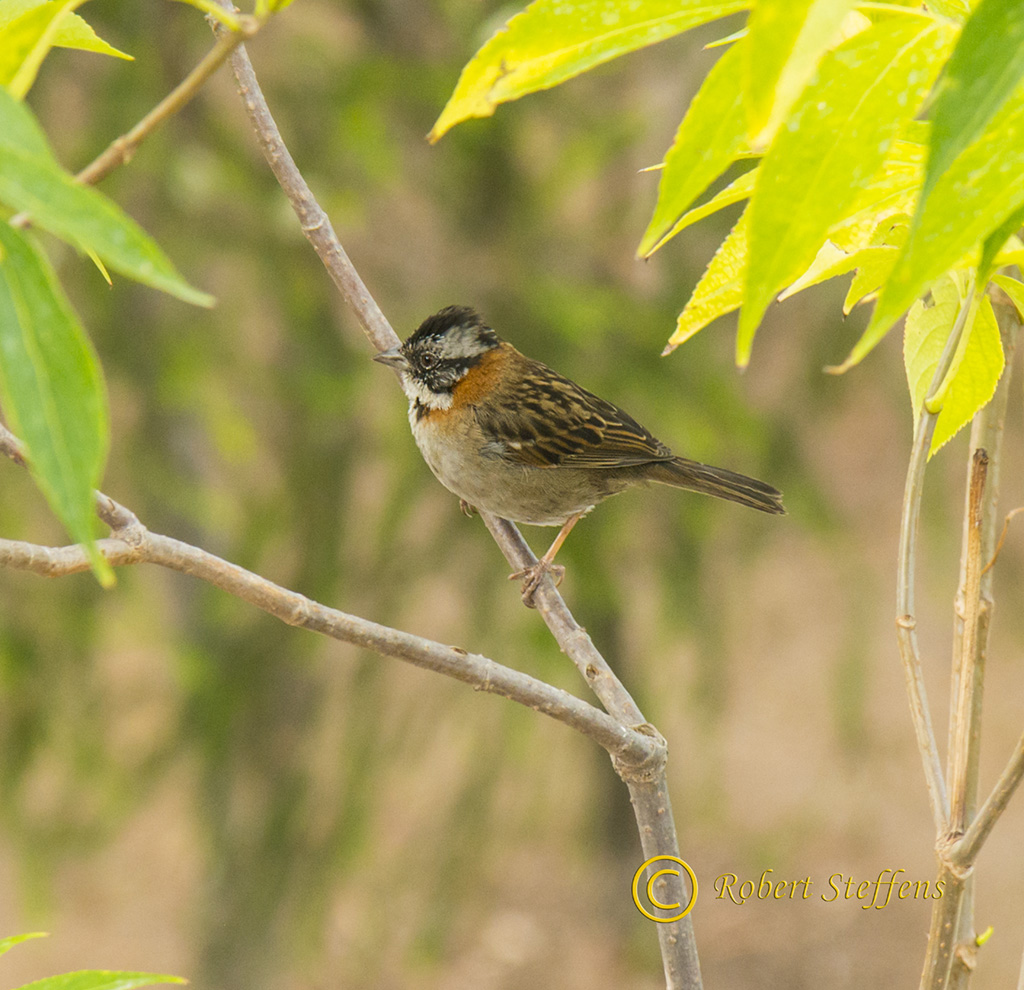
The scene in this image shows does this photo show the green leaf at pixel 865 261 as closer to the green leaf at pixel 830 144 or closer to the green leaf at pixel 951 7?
the green leaf at pixel 951 7

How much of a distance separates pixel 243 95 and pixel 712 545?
4.12 meters

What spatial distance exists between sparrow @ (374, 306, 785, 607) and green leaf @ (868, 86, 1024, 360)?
8.64ft

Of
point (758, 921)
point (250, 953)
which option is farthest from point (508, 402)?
point (758, 921)

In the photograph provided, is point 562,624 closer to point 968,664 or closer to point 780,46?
point 968,664

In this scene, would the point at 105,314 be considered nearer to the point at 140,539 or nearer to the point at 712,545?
the point at 712,545

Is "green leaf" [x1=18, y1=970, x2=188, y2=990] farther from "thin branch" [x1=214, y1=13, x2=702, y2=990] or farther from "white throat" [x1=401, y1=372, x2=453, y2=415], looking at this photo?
"white throat" [x1=401, y1=372, x2=453, y2=415]

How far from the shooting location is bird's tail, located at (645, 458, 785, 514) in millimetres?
3287

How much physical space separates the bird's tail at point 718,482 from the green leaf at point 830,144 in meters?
2.44

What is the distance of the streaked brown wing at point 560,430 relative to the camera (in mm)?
3500

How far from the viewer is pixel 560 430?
141 inches

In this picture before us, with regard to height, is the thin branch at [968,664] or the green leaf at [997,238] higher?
the green leaf at [997,238]

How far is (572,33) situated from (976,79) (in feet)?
0.87
